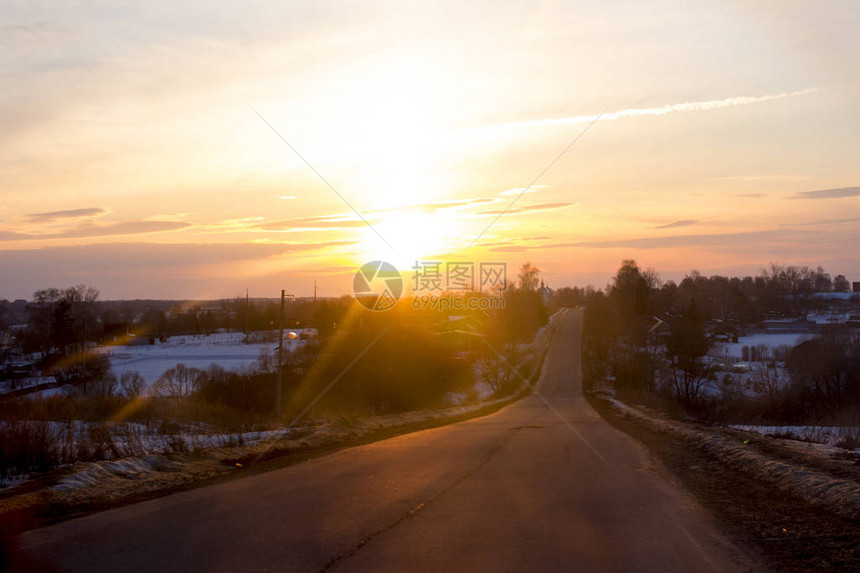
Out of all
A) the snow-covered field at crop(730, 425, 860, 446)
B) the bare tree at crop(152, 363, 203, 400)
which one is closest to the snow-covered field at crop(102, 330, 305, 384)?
the bare tree at crop(152, 363, 203, 400)

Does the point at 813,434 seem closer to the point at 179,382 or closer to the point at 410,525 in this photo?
the point at 410,525

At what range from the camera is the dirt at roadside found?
6.50 m

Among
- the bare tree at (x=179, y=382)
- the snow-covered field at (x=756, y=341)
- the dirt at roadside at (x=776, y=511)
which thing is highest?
the dirt at roadside at (x=776, y=511)

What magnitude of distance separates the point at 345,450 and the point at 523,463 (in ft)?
13.2

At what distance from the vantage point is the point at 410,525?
7602 mm

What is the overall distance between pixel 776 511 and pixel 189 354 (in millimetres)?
94270

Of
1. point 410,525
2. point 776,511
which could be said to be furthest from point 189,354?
point 776,511

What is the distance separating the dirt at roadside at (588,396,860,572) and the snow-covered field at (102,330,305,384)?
195 ft

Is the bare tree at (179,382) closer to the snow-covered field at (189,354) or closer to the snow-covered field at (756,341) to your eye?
the snow-covered field at (189,354)

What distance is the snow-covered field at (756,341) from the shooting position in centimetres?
7956

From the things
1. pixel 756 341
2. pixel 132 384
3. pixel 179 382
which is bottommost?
pixel 179 382

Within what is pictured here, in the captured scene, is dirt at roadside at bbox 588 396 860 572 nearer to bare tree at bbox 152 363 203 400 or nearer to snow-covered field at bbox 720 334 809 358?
bare tree at bbox 152 363 203 400

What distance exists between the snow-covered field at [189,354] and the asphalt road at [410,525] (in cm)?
5941

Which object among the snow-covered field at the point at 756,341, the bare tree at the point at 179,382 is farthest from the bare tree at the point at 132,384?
the snow-covered field at the point at 756,341
